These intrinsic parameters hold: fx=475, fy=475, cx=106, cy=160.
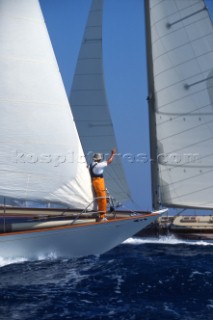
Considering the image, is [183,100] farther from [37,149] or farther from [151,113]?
[37,149]

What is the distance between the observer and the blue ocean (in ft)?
30.3

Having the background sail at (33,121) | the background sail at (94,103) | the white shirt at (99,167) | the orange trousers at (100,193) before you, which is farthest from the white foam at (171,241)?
the background sail at (33,121)

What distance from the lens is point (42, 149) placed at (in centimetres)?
Result: 1341

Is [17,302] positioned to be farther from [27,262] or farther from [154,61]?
[154,61]

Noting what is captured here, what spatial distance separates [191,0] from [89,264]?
11.5 m

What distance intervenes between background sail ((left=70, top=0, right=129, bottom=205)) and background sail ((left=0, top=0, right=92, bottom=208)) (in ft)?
18.4

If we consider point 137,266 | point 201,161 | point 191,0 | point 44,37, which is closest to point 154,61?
point 191,0

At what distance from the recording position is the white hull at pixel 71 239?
43.5 ft

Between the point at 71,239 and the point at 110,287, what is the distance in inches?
117

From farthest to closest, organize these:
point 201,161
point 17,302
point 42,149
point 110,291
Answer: point 201,161 < point 42,149 < point 110,291 < point 17,302

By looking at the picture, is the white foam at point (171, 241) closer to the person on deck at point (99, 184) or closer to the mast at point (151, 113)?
the mast at point (151, 113)

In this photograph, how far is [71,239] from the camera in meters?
13.8

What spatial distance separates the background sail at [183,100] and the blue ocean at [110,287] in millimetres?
3616

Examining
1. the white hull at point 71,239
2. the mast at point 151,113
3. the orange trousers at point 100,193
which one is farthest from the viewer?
the mast at point 151,113
